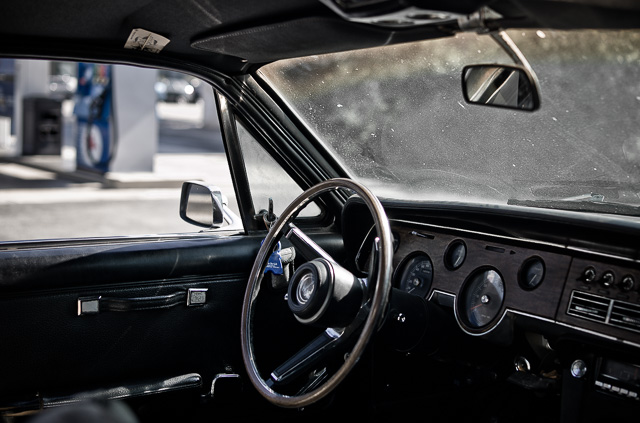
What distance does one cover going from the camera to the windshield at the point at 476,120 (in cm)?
251

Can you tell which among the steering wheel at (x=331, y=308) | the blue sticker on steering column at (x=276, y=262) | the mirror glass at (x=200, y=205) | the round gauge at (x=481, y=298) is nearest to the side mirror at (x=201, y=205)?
the mirror glass at (x=200, y=205)

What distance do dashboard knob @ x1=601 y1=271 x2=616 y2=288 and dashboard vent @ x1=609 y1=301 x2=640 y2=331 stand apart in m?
0.06

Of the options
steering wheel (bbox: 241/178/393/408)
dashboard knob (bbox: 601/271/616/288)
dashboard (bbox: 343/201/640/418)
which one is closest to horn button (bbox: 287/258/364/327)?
steering wheel (bbox: 241/178/393/408)

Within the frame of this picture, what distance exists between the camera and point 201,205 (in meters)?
3.25

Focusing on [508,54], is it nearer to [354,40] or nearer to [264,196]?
[354,40]

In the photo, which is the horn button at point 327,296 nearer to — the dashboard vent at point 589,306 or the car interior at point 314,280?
the car interior at point 314,280

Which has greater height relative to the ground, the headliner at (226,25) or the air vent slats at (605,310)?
the headliner at (226,25)

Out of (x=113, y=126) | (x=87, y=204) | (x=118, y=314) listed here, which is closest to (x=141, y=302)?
(x=118, y=314)

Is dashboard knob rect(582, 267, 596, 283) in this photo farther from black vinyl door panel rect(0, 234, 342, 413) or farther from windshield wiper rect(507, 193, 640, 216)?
black vinyl door panel rect(0, 234, 342, 413)

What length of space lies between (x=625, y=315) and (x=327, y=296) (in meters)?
0.86

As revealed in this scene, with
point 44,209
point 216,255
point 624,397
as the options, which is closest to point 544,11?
point 624,397

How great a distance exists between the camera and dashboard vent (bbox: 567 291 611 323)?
89.0 inches

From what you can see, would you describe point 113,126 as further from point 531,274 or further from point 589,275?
point 589,275

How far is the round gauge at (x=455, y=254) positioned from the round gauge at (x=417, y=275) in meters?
0.08
